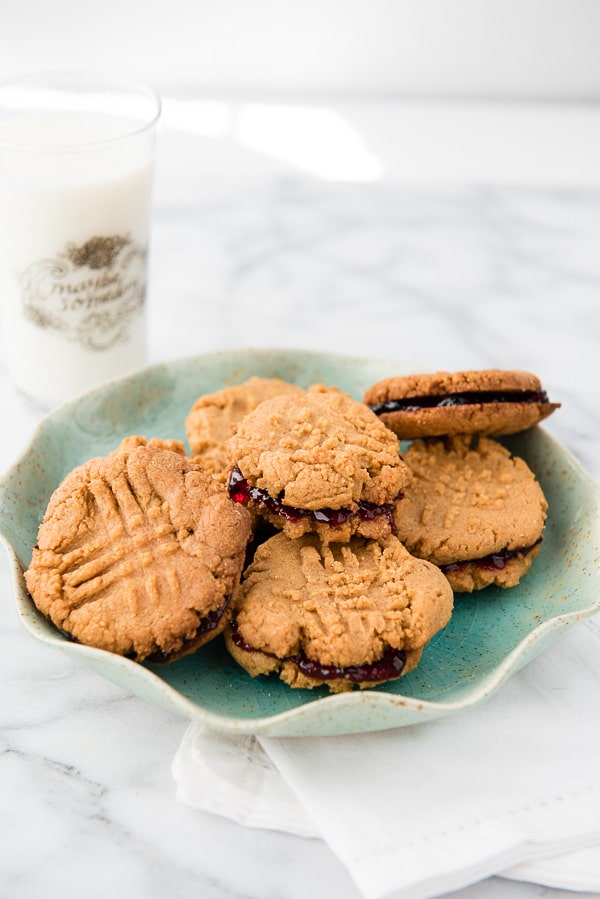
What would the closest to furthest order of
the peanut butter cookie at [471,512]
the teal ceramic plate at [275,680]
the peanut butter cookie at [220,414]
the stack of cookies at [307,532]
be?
the teal ceramic plate at [275,680] < the stack of cookies at [307,532] < the peanut butter cookie at [471,512] < the peanut butter cookie at [220,414]

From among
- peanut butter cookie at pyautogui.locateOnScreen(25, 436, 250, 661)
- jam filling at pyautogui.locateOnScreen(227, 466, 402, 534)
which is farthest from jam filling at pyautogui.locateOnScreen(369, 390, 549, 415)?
peanut butter cookie at pyautogui.locateOnScreen(25, 436, 250, 661)

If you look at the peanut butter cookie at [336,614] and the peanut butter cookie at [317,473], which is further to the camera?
the peanut butter cookie at [317,473]

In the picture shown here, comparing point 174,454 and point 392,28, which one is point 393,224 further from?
point 174,454

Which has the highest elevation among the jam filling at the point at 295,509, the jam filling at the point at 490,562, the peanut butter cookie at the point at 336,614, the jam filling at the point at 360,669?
the jam filling at the point at 295,509

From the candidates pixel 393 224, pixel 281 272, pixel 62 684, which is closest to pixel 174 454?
pixel 62 684

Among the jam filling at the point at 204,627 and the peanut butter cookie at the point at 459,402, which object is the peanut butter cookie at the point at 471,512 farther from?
the jam filling at the point at 204,627

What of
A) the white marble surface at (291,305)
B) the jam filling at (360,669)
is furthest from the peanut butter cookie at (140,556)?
the white marble surface at (291,305)

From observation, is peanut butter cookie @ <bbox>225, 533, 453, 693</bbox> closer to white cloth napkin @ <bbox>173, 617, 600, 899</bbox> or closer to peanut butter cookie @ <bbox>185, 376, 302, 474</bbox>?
white cloth napkin @ <bbox>173, 617, 600, 899</bbox>
